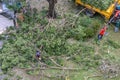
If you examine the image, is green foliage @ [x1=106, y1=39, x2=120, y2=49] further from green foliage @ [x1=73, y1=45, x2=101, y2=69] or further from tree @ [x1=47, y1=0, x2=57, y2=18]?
tree @ [x1=47, y1=0, x2=57, y2=18]

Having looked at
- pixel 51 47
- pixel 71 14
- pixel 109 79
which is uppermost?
pixel 71 14

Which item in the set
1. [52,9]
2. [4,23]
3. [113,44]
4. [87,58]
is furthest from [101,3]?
[4,23]

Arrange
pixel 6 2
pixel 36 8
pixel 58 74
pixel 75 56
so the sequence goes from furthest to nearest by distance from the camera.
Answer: pixel 36 8 → pixel 6 2 → pixel 75 56 → pixel 58 74

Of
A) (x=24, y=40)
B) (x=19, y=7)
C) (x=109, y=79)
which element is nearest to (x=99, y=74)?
(x=109, y=79)

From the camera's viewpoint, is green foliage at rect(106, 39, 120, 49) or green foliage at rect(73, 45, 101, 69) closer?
green foliage at rect(73, 45, 101, 69)

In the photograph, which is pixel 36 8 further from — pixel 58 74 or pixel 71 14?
pixel 58 74

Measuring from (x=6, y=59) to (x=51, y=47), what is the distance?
186 centimetres

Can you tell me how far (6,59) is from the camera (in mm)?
11680

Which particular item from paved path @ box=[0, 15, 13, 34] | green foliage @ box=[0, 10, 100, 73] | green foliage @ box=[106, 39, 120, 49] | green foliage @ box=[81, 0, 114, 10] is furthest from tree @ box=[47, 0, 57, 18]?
green foliage @ box=[106, 39, 120, 49]

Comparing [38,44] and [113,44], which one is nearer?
[38,44]

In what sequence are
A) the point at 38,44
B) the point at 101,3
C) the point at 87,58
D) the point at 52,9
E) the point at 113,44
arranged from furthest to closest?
1. the point at 52,9
2. the point at 101,3
3. the point at 113,44
4. the point at 38,44
5. the point at 87,58

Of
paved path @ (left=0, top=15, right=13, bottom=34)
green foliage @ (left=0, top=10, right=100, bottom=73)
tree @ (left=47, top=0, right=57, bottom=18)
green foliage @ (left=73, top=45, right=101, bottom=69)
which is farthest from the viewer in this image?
tree @ (left=47, top=0, right=57, bottom=18)

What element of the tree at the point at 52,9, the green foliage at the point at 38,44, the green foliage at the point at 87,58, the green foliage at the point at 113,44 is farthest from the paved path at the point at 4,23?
the green foliage at the point at 113,44

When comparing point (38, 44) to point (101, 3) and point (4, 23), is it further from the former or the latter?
point (101, 3)
